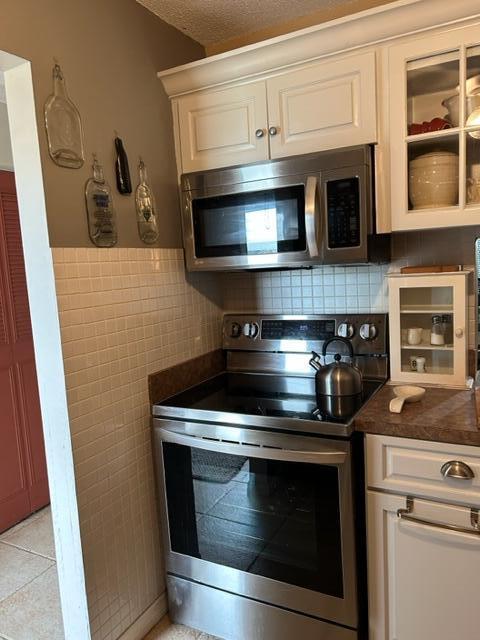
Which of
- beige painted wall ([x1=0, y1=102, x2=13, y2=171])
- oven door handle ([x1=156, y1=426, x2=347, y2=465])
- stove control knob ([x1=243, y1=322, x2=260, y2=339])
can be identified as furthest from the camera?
beige painted wall ([x1=0, y1=102, x2=13, y2=171])

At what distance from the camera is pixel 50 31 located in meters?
1.38

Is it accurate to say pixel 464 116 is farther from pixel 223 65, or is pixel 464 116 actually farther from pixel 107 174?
pixel 107 174

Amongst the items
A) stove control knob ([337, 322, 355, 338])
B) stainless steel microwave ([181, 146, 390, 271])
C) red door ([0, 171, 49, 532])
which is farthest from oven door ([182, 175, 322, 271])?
red door ([0, 171, 49, 532])

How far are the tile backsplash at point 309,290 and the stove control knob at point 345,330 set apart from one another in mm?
86

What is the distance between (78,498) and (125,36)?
1.58 meters

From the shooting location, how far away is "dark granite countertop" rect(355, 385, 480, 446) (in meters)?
1.31

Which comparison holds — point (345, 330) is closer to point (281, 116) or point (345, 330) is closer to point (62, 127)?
point (281, 116)

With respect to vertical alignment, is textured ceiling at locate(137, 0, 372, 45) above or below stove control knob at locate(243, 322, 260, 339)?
above

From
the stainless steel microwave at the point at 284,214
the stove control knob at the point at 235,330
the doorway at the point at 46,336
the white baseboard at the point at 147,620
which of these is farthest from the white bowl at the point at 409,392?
the white baseboard at the point at 147,620

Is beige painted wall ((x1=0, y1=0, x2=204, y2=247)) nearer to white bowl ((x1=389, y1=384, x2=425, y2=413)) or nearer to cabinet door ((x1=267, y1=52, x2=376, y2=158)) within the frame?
cabinet door ((x1=267, y1=52, x2=376, y2=158))

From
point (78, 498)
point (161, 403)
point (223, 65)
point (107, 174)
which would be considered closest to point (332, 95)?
point (223, 65)

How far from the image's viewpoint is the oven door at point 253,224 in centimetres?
163

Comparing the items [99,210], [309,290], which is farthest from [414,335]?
[99,210]

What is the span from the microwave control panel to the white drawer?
0.65m
